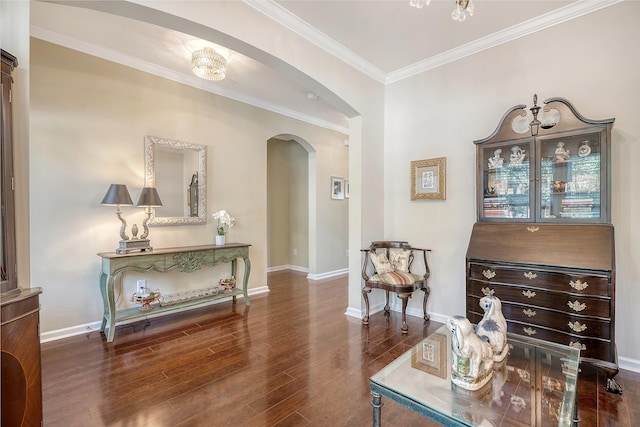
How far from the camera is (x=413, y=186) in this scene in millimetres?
3443

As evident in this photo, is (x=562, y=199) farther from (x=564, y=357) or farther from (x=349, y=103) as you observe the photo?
(x=349, y=103)

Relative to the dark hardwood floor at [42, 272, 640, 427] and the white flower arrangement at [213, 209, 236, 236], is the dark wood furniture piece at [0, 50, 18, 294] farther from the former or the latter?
the white flower arrangement at [213, 209, 236, 236]

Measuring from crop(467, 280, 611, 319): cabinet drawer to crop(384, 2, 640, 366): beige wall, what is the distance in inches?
15.0

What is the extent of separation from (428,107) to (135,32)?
312 cm

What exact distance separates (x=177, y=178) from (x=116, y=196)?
0.85m

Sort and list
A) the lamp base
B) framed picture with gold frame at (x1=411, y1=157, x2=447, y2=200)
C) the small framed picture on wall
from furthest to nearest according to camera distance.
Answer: the small framed picture on wall → framed picture with gold frame at (x1=411, y1=157, x2=447, y2=200) → the lamp base

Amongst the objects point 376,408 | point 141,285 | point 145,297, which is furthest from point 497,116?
point 141,285

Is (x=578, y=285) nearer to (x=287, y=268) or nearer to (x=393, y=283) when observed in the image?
(x=393, y=283)

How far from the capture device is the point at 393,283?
3.00m

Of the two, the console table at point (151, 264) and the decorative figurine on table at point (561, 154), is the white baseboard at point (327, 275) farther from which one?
the decorative figurine on table at point (561, 154)

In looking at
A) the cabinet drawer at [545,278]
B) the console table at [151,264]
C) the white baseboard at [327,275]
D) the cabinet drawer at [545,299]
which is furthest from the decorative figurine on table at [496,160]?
the white baseboard at [327,275]

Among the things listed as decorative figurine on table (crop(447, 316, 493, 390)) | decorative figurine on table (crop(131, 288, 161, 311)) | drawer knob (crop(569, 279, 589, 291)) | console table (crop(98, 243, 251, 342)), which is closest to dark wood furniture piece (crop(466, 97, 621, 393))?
drawer knob (crop(569, 279, 589, 291))

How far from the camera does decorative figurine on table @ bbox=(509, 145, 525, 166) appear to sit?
2.57 meters

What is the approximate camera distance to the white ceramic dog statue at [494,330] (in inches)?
63.2
